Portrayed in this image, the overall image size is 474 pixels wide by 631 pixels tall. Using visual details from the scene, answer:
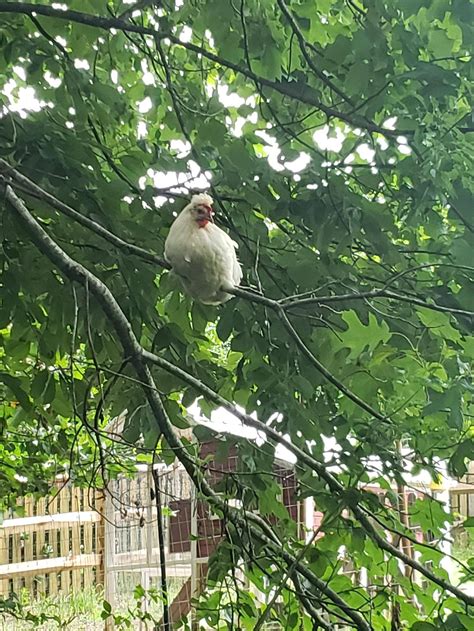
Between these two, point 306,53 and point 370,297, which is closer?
point 370,297

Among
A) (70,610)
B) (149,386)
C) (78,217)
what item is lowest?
(70,610)

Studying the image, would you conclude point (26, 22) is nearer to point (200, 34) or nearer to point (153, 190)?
point (200, 34)

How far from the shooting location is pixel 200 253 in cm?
61

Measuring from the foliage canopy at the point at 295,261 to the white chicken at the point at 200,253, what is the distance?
10cm

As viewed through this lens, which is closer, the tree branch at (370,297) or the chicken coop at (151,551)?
the tree branch at (370,297)

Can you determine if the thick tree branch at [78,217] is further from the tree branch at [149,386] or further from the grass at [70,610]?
the grass at [70,610]

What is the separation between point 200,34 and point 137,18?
0.12 meters

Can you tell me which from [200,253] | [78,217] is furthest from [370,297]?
[78,217]

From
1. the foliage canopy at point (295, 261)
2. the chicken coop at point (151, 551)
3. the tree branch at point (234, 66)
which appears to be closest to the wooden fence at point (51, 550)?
the chicken coop at point (151, 551)

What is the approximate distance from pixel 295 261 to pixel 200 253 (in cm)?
25

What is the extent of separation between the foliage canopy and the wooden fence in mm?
1510

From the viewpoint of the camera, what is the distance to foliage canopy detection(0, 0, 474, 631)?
758 millimetres

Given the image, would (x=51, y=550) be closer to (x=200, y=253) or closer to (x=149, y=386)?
(x=149, y=386)

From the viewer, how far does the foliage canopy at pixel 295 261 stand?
758 millimetres
